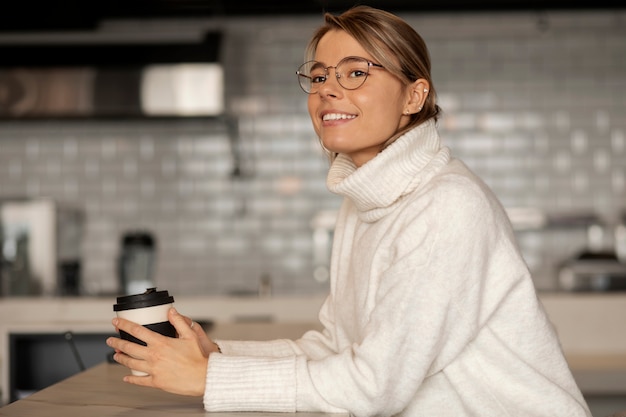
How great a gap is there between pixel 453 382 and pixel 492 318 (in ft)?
0.39

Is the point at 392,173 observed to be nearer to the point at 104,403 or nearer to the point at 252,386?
the point at 252,386

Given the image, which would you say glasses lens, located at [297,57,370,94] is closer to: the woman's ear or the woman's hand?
the woman's ear

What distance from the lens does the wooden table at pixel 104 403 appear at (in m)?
1.31

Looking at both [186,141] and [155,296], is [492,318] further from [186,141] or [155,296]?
[186,141]

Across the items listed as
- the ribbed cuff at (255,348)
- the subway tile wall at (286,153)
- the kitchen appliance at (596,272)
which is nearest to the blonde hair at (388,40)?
the ribbed cuff at (255,348)

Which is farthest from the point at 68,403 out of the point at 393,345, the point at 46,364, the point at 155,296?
the point at 46,364

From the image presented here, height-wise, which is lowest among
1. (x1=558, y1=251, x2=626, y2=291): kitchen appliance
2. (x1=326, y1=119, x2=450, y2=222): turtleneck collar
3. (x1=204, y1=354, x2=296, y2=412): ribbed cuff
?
(x1=558, y1=251, x2=626, y2=291): kitchen appliance

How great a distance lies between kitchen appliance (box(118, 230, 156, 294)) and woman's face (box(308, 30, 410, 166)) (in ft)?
11.2

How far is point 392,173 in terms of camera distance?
147 centimetres

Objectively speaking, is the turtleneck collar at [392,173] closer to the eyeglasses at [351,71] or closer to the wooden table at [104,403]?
the eyeglasses at [351,71]

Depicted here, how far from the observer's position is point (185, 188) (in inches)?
209

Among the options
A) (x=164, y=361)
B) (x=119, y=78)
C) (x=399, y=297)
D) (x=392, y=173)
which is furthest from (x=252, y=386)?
(x=119, y=78)

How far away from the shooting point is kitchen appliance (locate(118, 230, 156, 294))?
4.86m

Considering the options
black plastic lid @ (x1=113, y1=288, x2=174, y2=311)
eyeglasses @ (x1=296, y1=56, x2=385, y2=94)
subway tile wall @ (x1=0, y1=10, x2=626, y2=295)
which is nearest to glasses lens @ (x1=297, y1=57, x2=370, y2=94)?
eyeglasses @ (x1=296, y1=56, x2=385, y2=94)
